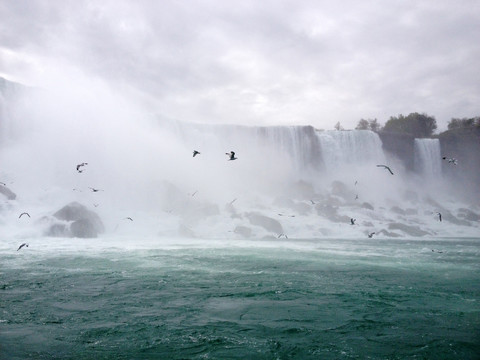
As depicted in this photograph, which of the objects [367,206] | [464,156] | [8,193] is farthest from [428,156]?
[8,193]

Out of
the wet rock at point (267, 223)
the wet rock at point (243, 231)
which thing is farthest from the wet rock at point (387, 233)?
the wet rock at point (243, 231)

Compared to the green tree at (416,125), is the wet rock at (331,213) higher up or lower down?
lower down

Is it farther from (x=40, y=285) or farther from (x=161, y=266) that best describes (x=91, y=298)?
(x=161, y=266)

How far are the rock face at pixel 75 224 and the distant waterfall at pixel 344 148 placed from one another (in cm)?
3180

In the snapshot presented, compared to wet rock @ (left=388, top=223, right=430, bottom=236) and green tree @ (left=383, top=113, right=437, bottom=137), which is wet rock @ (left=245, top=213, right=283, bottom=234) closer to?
wet rock @ (left=388, top=223, right=430, bottom=236)

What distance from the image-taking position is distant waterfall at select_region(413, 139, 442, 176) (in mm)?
54250

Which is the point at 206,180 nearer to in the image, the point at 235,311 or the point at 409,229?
the point at 409,229

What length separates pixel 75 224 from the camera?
26.3m

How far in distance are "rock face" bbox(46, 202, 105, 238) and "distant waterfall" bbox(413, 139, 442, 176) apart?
146 ft

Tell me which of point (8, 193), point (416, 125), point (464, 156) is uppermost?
point (416, 125)

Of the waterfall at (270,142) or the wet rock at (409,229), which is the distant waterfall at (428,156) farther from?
the wet rock at (409,229)

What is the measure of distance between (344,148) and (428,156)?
13200 millimetres

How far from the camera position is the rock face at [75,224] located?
25891 mm

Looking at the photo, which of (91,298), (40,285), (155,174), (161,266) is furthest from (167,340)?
(155,174)
